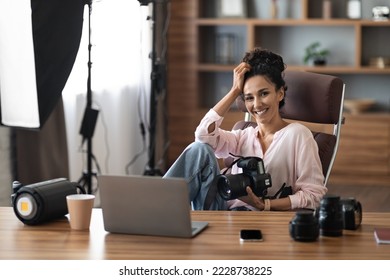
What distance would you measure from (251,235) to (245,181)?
59 cm

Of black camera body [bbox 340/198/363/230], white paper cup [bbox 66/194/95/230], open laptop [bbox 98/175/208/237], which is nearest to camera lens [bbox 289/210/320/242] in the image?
black camera body [bbox 340/198/363/230]

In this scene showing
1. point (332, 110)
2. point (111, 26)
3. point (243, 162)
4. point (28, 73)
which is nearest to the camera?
point (243, 162)

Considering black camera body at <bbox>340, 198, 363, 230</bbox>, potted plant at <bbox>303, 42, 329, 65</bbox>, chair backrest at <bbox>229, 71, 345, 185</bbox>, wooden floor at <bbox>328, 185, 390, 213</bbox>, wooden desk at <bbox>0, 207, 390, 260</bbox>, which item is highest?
potted plant at <bbox>303, 42, 329, 65</bbox>

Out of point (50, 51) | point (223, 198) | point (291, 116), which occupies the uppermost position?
point (50, 51)

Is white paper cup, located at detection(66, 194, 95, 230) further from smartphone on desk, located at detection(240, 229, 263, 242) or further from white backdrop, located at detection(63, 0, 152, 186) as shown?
white backdrop, located at detection(63, 0, 152, 186)

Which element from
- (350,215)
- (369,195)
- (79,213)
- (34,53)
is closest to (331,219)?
(350,215)

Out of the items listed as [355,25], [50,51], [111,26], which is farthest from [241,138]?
[355,25]

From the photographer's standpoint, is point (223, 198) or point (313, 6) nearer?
point (223, 198)

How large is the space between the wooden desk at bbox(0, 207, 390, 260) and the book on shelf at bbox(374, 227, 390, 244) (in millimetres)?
18

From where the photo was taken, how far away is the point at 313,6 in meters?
6.62

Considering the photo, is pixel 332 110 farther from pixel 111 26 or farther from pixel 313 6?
pixel 313 6

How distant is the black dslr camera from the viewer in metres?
2.75

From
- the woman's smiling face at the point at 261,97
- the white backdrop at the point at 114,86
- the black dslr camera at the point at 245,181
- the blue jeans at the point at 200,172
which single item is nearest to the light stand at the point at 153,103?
the white backdrop at the point at 114,86
